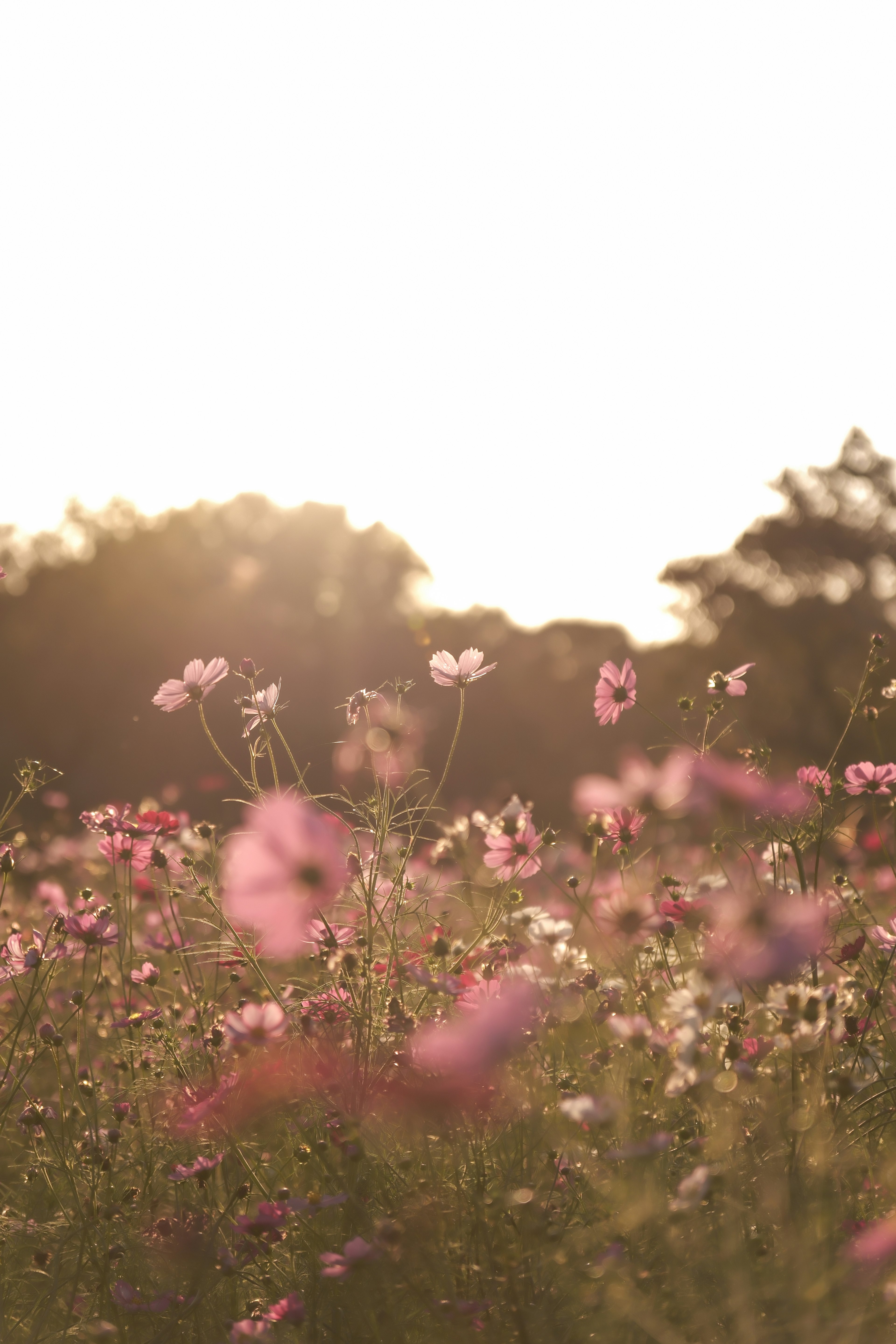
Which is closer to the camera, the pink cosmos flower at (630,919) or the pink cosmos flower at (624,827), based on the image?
the pink cosmos flower at (630,919)

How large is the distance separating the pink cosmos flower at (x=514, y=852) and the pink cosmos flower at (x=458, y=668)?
319 mm

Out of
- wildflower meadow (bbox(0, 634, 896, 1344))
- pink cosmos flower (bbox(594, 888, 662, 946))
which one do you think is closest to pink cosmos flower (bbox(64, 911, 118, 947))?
wildflower meadow (bbox(0, 634, 896, 1344))

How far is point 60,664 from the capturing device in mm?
17203

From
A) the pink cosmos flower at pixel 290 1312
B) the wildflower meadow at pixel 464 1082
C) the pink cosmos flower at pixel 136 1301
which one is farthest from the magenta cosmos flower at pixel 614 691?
the pink cosmos flower at pixel 136 1301

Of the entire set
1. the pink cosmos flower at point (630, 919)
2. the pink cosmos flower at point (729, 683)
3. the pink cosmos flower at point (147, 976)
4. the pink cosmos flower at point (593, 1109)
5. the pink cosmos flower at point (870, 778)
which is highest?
the pink cosmos flower at point (147, 976)

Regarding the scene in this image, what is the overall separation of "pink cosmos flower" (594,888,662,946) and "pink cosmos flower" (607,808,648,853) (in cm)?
10

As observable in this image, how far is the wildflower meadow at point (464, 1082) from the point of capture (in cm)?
129

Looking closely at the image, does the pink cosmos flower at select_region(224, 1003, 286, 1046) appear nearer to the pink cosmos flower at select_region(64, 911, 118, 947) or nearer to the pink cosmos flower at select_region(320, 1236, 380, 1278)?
the pink cosmos flower at select_region(320, 1236, 380, 1278)

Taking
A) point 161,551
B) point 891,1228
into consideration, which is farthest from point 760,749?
point 161,551

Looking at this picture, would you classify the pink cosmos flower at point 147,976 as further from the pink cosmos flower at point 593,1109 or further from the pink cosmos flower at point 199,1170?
the pink cosmos flower at point 593,1109

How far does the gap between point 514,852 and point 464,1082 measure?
885mm

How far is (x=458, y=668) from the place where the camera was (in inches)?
84.7

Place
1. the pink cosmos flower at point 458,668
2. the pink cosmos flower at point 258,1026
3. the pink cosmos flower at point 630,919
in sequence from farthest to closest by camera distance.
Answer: the pink cosmos flower at point 458,668 → the pink cosmos flower at point 630,919 → the pink cosmos flower at point 258,1026

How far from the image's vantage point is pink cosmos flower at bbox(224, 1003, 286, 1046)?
1.56 metres
